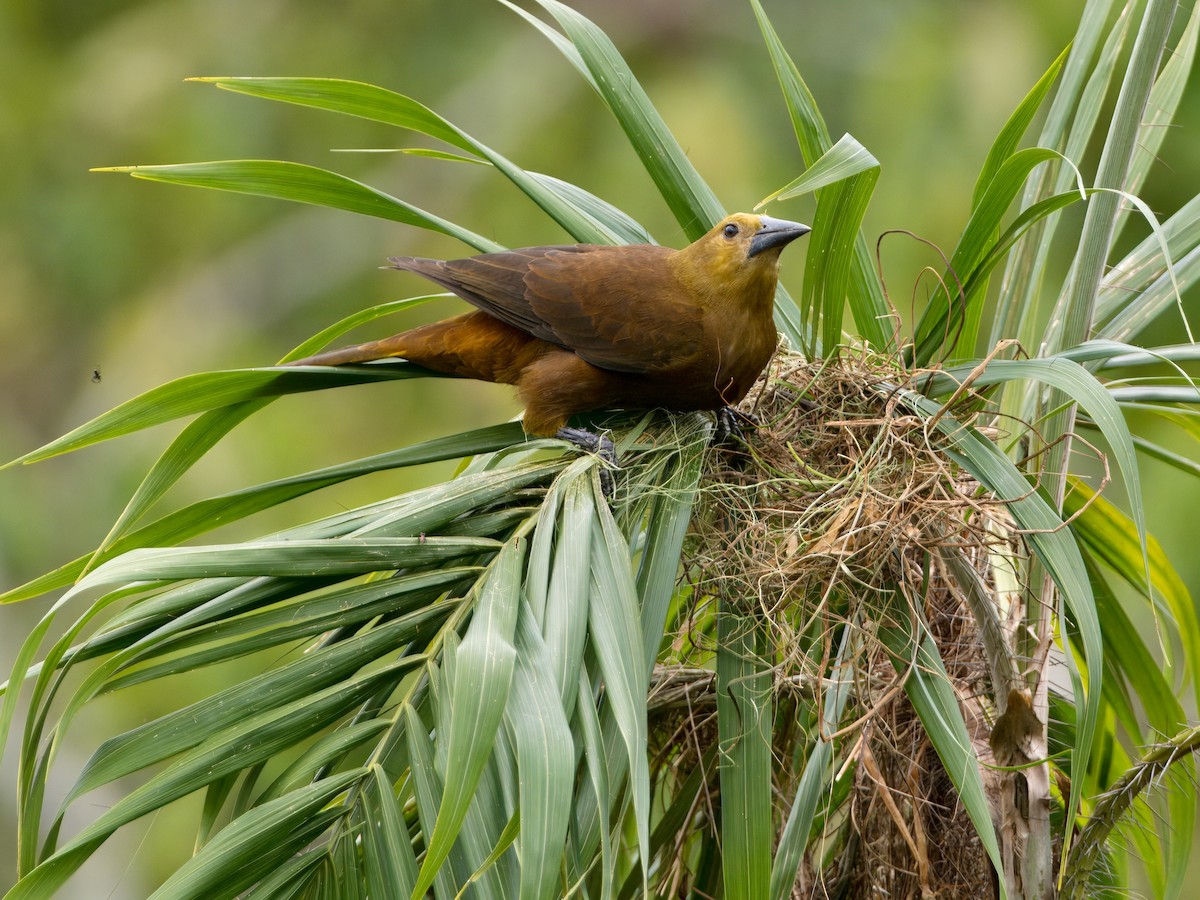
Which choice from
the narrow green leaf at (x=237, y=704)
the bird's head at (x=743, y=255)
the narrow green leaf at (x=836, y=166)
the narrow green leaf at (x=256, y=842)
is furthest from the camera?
the bird's head at (x=743, y=255)

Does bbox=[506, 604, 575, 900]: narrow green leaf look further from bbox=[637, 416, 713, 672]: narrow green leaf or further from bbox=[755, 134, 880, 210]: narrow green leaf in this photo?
bbox=[755, 134, 880, 210]: narrow green leaf

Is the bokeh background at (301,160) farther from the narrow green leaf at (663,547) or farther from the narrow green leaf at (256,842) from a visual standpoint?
the narrow green leaf at (256,842)

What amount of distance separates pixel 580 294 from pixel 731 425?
66 centimetres

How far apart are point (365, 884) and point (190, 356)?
7941mm

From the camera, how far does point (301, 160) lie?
10094 millimetres

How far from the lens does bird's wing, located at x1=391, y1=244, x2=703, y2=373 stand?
2.75 meters

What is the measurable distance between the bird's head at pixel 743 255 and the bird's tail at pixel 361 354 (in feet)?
2.26

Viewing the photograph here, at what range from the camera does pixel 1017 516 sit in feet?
6.10

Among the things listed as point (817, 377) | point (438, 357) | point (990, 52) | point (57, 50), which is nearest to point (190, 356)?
point (57, 50)

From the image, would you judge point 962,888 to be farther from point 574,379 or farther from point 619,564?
point 574,379

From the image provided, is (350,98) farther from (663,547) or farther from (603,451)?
(663,547)

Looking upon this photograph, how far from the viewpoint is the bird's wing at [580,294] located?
2.75 m

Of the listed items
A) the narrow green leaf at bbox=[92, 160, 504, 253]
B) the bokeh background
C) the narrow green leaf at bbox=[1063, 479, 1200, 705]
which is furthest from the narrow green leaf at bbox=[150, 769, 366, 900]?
the bokeh background

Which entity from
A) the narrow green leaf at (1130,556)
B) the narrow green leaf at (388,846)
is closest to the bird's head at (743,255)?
the narrow green leaf at (1130,556)
